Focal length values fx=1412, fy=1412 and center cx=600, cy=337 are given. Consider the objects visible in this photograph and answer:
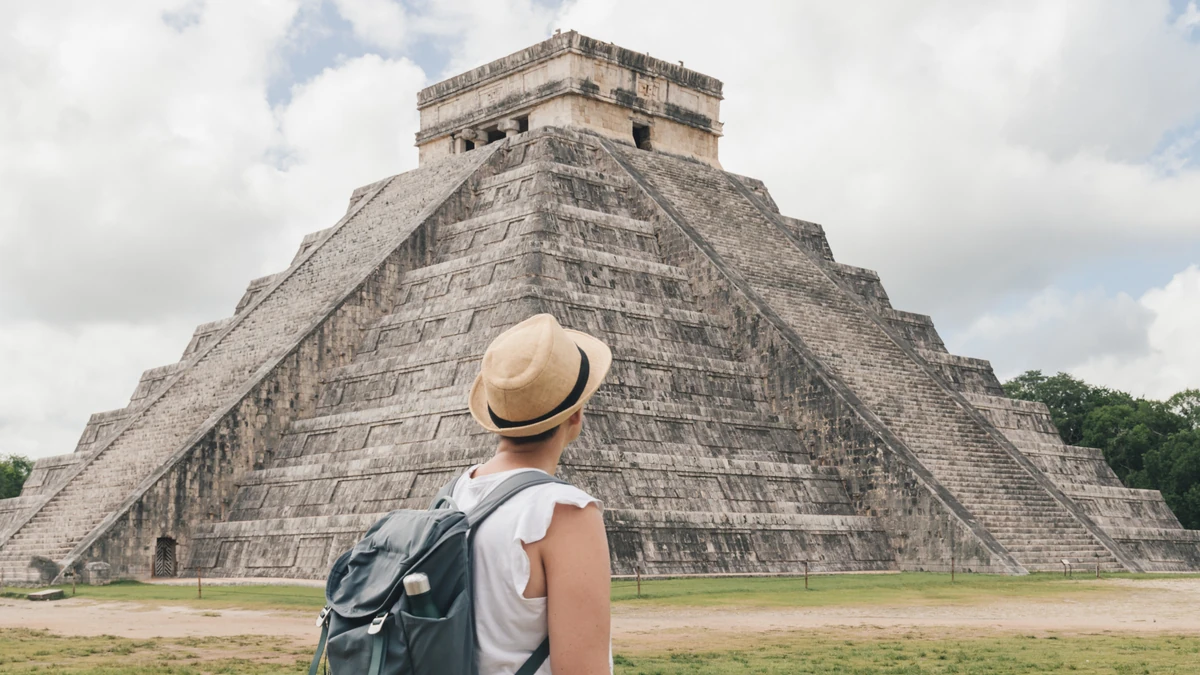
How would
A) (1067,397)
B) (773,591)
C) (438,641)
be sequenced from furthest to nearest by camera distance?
1. (1067,397)
2. (773,591)
3. (438,641)

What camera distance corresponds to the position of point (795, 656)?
38.5 feet

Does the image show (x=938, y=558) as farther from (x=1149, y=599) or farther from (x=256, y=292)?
(x=256, y=292)

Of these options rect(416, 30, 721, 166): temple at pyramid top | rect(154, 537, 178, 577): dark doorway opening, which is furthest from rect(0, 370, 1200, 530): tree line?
rect(154, 537, 178, 577): dark doorway opening

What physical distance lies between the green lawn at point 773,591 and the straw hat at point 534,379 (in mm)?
14055

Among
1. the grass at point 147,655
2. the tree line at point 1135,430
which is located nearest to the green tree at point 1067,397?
the tree line at point 1135,430

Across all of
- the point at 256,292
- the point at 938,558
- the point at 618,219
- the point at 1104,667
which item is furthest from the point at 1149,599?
the point at 256,292

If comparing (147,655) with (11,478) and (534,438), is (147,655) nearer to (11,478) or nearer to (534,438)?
(534,438)

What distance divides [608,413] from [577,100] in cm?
1121

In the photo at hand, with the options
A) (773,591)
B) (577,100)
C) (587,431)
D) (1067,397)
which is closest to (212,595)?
(587,431)

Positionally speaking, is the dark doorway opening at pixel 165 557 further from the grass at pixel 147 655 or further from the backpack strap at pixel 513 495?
the backpack strap at pixel 513 495

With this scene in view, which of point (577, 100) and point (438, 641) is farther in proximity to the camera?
point (577, 100)

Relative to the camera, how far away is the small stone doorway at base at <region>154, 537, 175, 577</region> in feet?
78.4

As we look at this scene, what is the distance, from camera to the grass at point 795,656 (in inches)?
426

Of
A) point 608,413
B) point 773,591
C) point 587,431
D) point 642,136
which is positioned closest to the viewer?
point 773,591
